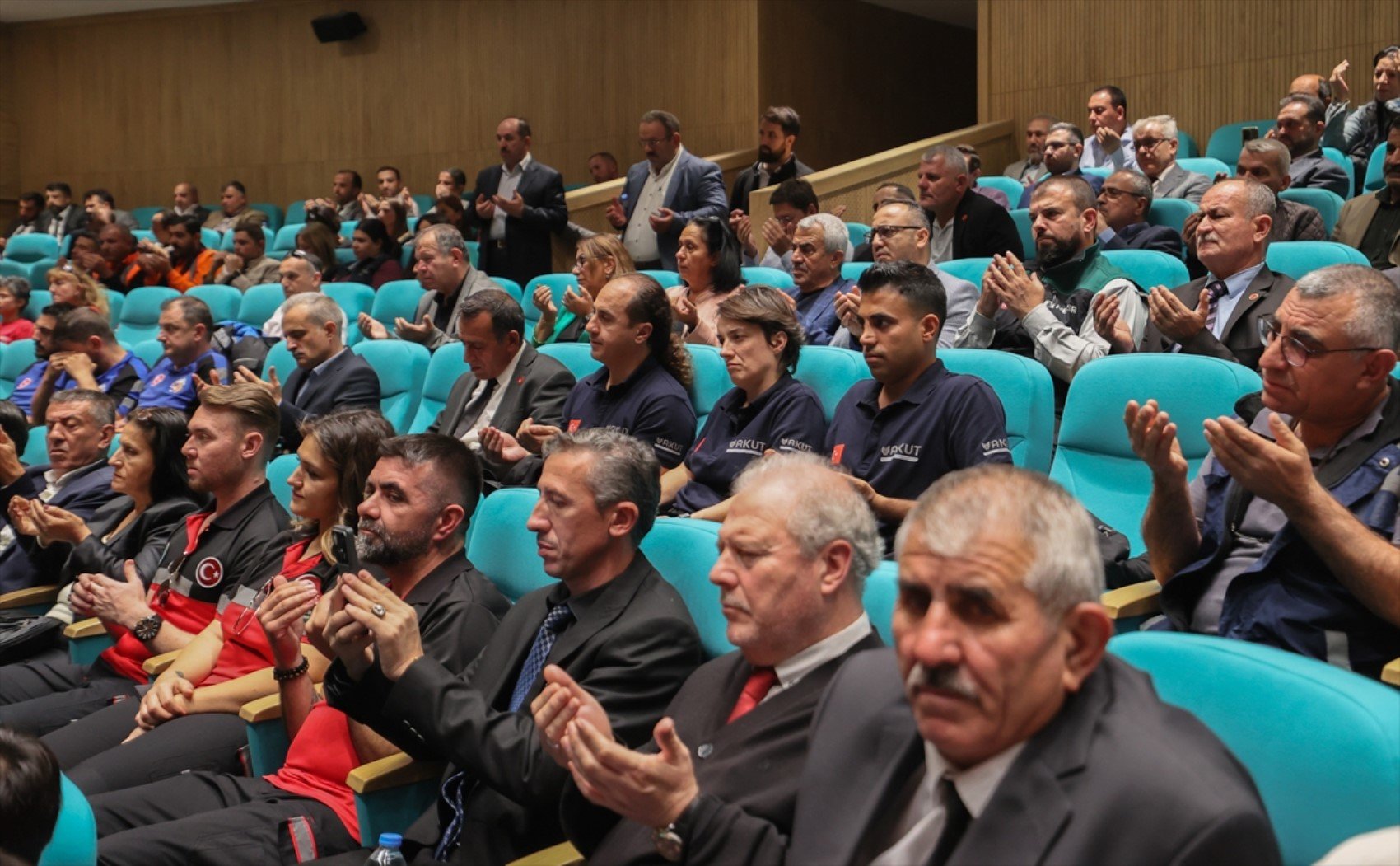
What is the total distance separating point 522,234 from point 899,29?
4600 mm

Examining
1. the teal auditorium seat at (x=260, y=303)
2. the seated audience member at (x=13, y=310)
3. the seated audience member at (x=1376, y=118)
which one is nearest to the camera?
the seated audience member at (x=1376, y=118)

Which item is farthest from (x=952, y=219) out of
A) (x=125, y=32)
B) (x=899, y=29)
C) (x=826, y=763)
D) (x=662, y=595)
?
(x=125, y=32)

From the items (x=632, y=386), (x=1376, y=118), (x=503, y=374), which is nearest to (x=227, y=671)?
(x=632, y=386)

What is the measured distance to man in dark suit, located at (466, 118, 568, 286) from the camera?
5.57 metres

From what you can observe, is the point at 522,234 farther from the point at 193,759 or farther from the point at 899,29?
the point at 899,29

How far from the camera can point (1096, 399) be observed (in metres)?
2.43

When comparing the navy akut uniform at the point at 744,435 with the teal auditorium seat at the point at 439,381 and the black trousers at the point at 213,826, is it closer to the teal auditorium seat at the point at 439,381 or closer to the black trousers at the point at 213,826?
the black trousers at the point at 213,826

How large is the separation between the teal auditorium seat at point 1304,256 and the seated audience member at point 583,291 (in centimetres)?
168

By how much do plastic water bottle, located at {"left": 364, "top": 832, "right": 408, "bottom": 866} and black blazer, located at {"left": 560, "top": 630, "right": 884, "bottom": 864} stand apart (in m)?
0.35

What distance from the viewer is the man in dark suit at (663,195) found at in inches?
207

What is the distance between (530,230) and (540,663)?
3926 mm

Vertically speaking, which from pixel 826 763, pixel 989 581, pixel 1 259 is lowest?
pixel 1 259

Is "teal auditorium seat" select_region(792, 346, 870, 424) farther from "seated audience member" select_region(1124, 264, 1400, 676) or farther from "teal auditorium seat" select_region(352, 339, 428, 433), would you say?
"teal auditorium seat" select_region(352, 339, 428, 433)

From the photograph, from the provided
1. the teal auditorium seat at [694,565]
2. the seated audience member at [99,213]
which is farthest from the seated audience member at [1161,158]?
the seated audience member at [99,213]
